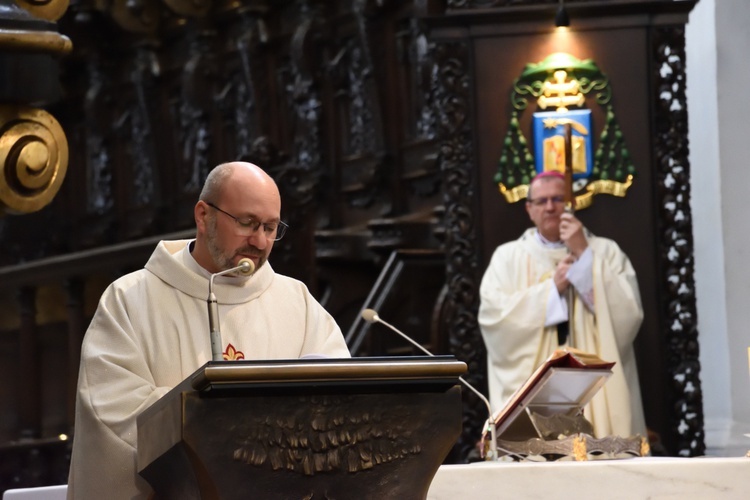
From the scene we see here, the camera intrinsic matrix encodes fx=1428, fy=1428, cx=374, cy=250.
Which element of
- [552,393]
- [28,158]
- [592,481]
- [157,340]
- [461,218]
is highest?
[28,158]

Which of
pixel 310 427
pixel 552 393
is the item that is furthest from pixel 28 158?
pixel 552 393

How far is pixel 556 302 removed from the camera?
7582 millimetres

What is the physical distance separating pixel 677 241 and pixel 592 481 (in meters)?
3.53

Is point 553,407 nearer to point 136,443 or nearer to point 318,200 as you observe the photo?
point 136,443

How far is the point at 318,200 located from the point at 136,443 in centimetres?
739

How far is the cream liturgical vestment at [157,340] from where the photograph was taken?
3852mm

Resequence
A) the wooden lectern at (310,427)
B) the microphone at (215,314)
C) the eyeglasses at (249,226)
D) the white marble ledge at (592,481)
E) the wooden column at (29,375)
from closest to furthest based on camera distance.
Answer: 1. the wooden lectern at (310,427)
2. the microphone at (215,314)
3. the eyeglasses at (249,226)
4. the white marble ledge at (592,481)
5. the wooden column at (29,375)

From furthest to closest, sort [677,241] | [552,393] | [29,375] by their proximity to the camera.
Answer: [29,375] → [677,241] → [552,393]

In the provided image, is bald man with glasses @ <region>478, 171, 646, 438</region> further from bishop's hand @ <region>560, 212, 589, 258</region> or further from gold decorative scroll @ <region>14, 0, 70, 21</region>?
gold decorative scroll @ <region>14, 0, 70, 21</region>

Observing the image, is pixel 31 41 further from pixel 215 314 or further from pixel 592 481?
pixel 592 481

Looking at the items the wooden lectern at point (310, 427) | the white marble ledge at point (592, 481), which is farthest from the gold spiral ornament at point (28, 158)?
the white marble ledge at point (592, 481)

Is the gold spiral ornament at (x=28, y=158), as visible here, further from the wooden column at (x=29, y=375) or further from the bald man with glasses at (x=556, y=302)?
the wooden column at (x=29, y=375)

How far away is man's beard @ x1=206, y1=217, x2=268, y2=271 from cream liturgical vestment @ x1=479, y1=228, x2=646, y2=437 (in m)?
3.55

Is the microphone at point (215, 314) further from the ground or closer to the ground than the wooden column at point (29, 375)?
further from the ground
